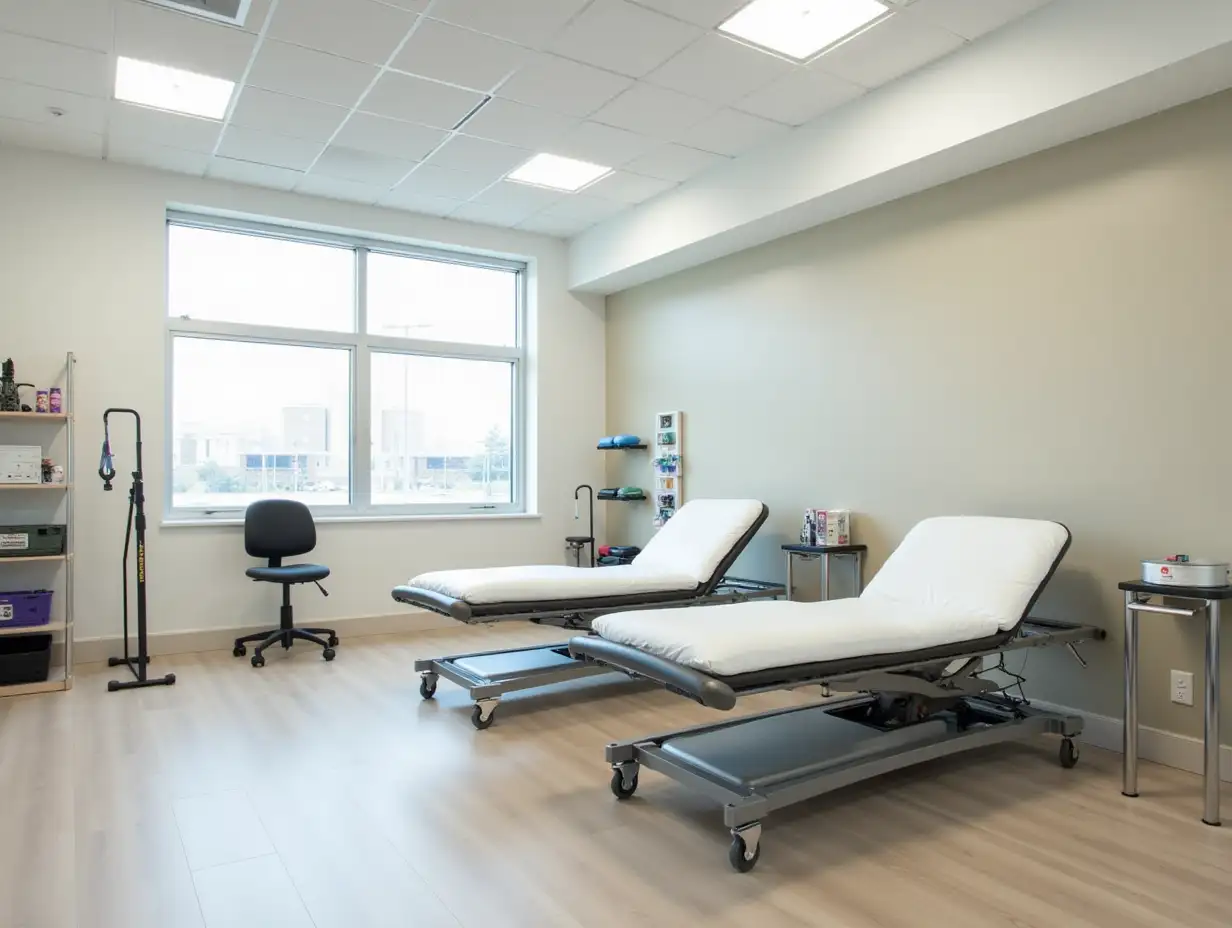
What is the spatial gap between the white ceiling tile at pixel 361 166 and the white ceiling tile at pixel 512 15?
1684mm

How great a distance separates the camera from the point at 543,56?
153 inches

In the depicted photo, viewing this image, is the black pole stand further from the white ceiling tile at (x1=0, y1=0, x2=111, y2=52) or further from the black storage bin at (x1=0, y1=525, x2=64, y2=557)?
the white ceiling tile at (x1=0, y1=0, x2=111, y2=52)

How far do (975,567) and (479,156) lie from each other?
366 centimetres

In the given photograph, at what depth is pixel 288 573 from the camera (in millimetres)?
5152

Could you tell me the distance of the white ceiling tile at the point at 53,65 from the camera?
377cm

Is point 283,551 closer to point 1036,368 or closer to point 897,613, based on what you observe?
point 897,613

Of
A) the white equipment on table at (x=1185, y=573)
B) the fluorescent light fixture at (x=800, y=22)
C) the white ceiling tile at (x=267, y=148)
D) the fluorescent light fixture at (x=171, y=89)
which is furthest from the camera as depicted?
the white ceiling tile at (x=267, y=148)

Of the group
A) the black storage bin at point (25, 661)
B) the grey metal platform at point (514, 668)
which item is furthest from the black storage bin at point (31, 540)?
the grey metal platform at point (514, 668)

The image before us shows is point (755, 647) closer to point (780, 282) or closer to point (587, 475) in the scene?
point (780, 282)

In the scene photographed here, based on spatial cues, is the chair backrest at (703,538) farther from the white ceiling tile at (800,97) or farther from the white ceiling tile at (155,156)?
the white ceiling tile at (155,156)

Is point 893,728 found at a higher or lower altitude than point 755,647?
lower

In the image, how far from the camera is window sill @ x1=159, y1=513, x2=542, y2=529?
540 cm

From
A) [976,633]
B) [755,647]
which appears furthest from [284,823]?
[976,633]

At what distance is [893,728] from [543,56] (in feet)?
10.8
